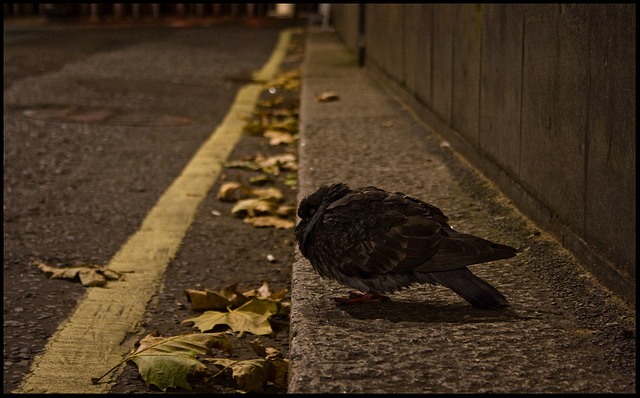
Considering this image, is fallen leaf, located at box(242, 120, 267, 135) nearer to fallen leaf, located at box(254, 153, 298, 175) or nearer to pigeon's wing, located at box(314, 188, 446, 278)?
fallen leaf, located at box(254, 153, 298, 175)

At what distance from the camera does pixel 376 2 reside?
Result: 9695mm

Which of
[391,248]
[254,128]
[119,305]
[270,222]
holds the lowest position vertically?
[119,305]

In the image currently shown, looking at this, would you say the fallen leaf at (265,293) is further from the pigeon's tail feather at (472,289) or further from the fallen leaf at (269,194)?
the fallen leaf at (269,194)

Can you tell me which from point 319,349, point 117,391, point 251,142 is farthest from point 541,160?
point 251,142

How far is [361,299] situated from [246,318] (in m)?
0.61

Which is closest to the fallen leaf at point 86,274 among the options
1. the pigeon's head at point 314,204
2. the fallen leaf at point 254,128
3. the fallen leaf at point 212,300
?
the fallen leaf at point 212,300

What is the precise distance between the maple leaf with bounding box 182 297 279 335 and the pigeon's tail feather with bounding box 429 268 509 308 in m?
0.83

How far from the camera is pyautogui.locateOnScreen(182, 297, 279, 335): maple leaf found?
10.4 ft

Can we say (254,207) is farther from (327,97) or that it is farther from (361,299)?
Result: (327,97)

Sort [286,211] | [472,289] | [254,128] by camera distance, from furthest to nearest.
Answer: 1. [254,128]
2. [286,211]
3. [472,289]

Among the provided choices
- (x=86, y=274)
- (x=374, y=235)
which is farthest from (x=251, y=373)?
(x=86, y=274)

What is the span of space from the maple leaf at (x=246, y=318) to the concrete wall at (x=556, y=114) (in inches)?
44.7

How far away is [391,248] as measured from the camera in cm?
262

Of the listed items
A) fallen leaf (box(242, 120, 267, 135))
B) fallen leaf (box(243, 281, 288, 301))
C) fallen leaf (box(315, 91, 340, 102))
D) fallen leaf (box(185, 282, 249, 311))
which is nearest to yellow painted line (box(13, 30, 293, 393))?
fallen leaf (box(185, 282, 249, 311))
